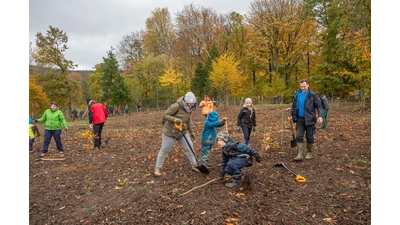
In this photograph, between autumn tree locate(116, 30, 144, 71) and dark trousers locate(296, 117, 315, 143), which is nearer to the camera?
dark trousers locate(296, 117, 315, 143)

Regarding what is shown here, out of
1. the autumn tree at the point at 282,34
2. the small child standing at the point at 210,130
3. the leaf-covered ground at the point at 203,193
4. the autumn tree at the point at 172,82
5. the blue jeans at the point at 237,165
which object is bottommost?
the leaf-covered ground at the point at 203,193

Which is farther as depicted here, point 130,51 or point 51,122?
point 130,51

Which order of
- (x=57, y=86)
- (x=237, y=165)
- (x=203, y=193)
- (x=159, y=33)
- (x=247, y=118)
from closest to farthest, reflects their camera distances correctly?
1. (x=203, y=193)
2. (x=237, y=165)
3. (x=247, y=118)
4. (x=57, y=86)
5. (x=159, y=33)

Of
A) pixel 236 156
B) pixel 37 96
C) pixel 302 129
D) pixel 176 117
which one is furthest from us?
pixel 37 96

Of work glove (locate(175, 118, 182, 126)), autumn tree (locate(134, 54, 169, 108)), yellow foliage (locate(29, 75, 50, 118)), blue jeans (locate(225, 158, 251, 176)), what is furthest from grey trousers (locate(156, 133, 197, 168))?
autumn tree (locate(134, 54, 169, 108))

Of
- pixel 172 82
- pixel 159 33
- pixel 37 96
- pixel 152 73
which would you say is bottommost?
pixel 37 96

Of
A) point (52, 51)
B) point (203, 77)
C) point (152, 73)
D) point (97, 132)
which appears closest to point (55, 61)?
point (52, 51)

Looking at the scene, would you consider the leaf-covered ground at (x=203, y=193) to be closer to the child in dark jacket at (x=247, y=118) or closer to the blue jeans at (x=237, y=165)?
the blue jeans at (x=237, y=165)

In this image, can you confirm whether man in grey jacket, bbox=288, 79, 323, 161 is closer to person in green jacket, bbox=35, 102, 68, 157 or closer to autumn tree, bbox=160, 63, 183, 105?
person in green jacket, bbox=35, 102, 68, 157

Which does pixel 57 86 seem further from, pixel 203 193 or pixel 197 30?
pixel 203 193

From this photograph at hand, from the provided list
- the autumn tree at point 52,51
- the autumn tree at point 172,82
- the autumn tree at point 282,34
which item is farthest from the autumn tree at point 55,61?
the autumn tree at point 282,34

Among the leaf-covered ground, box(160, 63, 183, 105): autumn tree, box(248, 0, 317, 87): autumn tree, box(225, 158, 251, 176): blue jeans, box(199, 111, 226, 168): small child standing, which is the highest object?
box(248, 0, 317, 87): autumn tree

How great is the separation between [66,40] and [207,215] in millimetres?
37404

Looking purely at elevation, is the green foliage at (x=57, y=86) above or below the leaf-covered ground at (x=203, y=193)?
above
